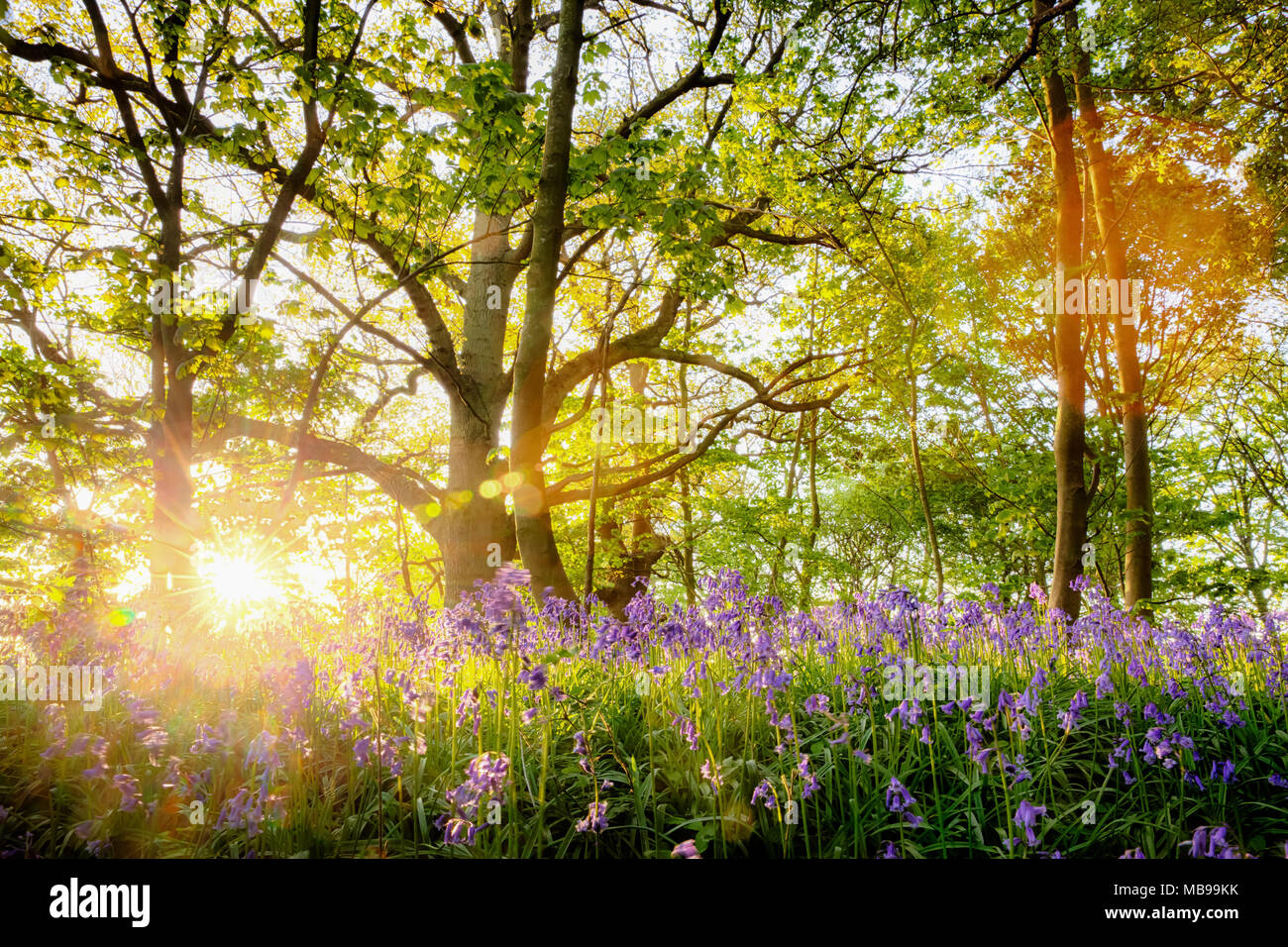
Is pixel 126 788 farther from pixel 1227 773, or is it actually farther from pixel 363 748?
pixel 1227 773

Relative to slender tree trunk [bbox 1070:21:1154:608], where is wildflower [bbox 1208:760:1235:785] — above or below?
below

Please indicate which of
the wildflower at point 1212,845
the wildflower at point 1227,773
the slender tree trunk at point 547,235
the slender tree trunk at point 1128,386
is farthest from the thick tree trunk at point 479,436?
the slender tree trunk at point 1128,386

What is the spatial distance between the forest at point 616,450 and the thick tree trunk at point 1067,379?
0.21 ft

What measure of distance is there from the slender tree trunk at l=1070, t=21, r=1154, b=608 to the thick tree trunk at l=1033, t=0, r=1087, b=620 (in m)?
1.21

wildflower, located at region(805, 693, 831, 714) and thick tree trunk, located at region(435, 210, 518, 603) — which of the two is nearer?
wildflower, located at region(805, 693, 831, 714)

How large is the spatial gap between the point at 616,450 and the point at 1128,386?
9255mm

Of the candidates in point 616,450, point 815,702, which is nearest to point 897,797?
point 815,702

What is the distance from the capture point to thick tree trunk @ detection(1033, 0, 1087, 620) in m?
6.49

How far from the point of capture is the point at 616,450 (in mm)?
13758

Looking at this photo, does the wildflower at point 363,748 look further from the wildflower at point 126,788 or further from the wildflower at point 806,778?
the wildflower at point 806,778

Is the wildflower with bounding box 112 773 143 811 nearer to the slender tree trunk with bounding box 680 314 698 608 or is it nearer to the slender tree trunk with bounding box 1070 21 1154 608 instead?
the slender tree trunk with bounding box 1070 21 1154 608

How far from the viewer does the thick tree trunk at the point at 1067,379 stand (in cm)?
649

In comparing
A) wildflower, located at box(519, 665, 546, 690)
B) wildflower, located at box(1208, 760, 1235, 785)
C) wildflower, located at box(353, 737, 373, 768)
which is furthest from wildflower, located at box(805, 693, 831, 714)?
wildflower, located at box(353, 737, 373, 768)

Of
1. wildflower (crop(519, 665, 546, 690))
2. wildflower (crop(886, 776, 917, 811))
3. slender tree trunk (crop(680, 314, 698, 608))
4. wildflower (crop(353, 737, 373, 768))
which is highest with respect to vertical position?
slender tree trunk (crop(680, 314, 698, 608))
